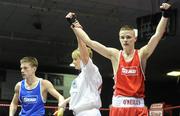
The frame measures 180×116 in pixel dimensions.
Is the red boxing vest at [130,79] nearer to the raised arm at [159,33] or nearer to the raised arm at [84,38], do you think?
the raised arm at [159,33]

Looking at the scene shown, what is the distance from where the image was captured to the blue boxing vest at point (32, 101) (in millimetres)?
4176

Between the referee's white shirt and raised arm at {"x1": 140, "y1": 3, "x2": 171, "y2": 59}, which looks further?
the referee's white shirt

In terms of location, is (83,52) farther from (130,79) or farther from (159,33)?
(159,33)

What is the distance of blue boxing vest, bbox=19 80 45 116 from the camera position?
418cm

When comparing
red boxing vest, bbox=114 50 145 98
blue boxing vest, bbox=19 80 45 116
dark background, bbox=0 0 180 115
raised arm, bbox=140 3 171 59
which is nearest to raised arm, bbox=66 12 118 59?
red boxing vest, bbox=114 50 145 98

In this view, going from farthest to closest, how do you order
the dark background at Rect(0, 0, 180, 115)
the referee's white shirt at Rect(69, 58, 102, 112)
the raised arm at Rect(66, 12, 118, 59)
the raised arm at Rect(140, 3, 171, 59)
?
the dark background at Rect(0, 0, 180, 115) → the referee's white shirt at Rect(69, 58, 102, 112) → the raised arm at Rect(66, 12, 118, 59) → the raised arm at Rect(140, 3, 171, 59)

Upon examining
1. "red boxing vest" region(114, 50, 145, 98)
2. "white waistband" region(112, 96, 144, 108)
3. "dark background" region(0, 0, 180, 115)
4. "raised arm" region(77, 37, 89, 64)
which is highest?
"dark background" region(0, 0, 180, 115)

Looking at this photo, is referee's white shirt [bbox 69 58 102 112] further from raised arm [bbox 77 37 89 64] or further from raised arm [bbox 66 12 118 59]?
raised arm [bbox 66 12 118 59]

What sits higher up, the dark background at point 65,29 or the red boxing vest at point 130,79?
the dark background at point 65,29

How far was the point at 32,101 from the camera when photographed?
13.8ft

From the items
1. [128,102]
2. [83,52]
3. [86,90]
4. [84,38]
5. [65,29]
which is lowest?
[128,102]

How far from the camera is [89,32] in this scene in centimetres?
1141

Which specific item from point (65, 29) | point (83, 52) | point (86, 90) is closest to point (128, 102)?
point (86, 90)

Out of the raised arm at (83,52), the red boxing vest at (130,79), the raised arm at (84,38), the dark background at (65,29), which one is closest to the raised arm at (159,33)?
the red boxing vest at (130,79)
